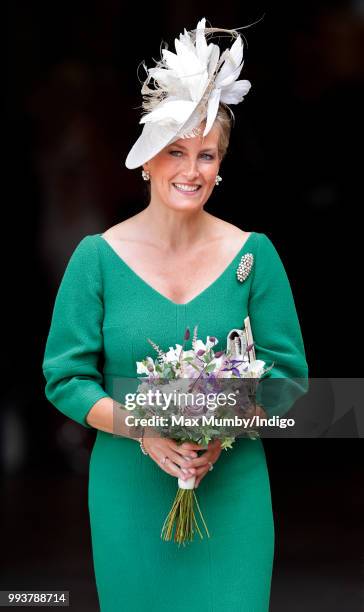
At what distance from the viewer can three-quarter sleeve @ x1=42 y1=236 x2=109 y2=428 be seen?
128 inches

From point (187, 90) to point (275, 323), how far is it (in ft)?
2.03

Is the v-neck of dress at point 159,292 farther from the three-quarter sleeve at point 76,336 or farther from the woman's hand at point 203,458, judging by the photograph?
the woman's hand at point 203,458

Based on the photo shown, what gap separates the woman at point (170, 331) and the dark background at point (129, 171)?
12.0 ft

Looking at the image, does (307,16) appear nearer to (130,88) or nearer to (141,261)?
(130,88)

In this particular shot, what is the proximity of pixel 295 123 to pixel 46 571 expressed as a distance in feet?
9.66

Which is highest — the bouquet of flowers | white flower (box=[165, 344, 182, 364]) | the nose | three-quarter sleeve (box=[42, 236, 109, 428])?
the nose

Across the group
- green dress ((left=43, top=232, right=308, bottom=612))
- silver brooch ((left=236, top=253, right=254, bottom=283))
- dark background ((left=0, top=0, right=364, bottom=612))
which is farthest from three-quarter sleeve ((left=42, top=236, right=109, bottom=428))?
dark background ((left=0, top=0, right=364, bottom=612))

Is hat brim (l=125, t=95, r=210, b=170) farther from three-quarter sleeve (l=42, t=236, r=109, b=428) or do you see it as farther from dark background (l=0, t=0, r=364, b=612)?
dark background (l=0, t=0, r=364, b=612)

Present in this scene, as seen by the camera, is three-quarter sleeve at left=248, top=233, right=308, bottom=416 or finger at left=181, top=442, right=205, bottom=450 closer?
finger at left=181, top=442, right=205, bottom=450

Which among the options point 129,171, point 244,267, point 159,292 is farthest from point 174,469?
point 129,171

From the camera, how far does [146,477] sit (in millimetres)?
3336

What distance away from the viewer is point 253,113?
24.8 ft

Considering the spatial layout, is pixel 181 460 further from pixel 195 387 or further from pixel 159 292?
pixel 159 292

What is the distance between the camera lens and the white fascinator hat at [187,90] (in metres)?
3.20
